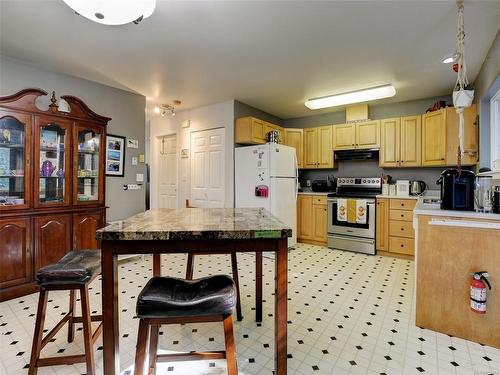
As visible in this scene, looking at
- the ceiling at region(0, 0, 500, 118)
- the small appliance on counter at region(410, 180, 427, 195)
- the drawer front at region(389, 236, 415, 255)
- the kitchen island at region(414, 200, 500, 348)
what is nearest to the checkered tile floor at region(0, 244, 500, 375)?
the kitchen island at region(414, 200, 500, 348)

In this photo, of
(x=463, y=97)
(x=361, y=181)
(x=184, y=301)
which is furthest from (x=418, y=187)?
(x=184, y=301)

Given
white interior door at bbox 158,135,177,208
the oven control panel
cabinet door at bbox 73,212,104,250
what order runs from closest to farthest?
A: cabinet door at bbox 73,212,104,250 → the oven control panel → white interior door at bbox 158,135,177,208

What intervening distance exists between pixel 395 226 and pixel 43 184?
4545mm

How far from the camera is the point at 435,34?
2.31 meters

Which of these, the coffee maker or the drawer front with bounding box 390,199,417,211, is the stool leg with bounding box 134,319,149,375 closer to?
the coffee maker

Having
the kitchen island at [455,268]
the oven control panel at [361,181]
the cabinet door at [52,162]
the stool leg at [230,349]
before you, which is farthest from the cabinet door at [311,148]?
the stool leg at [230,349]

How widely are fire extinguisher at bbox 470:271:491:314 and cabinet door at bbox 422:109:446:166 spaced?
2.39 m

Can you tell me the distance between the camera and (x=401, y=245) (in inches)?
Result: 150

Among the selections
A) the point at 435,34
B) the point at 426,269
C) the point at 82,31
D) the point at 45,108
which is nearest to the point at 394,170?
the point at 435,34

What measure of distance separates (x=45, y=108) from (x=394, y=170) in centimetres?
504

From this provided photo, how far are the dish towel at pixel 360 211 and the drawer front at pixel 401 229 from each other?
385 mm

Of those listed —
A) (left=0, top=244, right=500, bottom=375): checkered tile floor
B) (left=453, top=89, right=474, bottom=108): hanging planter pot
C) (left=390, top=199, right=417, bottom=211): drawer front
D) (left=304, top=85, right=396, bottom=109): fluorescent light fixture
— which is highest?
(left=304, top=85, right=396, bottom=109): fluorescent light fixture

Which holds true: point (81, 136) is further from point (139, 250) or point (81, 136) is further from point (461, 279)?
point (461, 279)

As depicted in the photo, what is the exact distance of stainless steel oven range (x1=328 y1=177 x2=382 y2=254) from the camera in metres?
3.99
